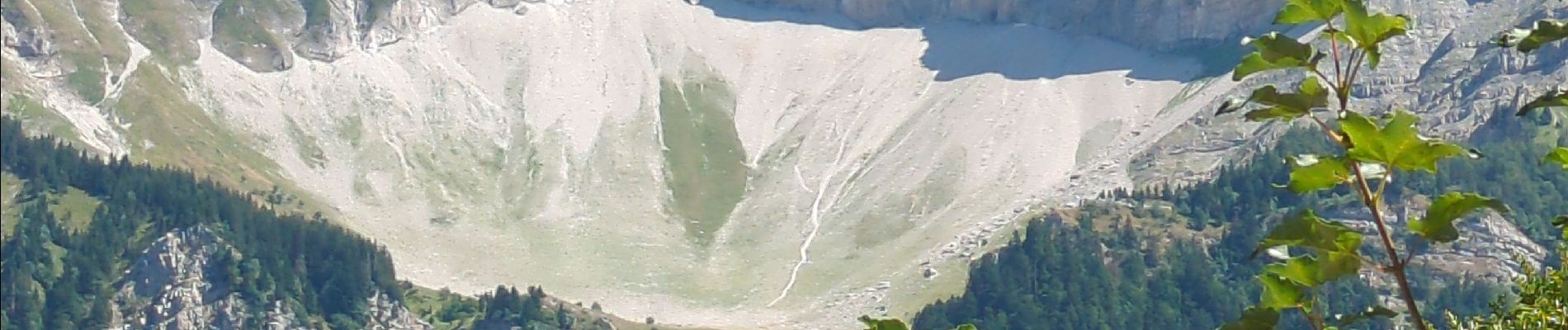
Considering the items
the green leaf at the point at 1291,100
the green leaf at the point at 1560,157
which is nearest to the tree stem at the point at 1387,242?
the green leaf at the point at 1291,100

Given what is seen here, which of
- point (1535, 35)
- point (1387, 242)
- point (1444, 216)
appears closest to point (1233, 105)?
point (1387, 242)

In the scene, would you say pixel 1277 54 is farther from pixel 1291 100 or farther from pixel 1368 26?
pixel 1368 26

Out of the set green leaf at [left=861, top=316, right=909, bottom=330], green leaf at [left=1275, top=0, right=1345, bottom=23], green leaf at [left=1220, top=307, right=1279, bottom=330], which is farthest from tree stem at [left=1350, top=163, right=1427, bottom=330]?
green leaf at [left=861, top=316, right=909, bottom=330]

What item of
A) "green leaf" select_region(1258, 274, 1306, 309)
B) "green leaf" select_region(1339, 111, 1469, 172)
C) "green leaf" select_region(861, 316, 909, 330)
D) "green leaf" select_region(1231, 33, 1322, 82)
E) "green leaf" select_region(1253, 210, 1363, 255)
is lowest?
"green leaf" select_region(861, 316, 909, 330)

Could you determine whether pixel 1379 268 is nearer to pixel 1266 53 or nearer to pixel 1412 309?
pixel 1412 309

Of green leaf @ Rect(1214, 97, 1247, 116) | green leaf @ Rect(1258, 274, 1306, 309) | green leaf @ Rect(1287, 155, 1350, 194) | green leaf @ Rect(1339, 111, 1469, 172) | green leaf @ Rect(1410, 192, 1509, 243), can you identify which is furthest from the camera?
green leaf @ Rect(1258, 274, 1306, 309)

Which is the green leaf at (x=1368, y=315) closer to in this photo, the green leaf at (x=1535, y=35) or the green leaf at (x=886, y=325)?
the green leaf at (x=1535, y=35)

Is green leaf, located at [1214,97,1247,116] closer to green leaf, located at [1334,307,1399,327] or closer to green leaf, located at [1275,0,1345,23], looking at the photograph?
green leaf, located at [1275,0,1345,23]

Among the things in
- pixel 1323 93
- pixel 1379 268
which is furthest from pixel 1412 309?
pixel 1323 93
